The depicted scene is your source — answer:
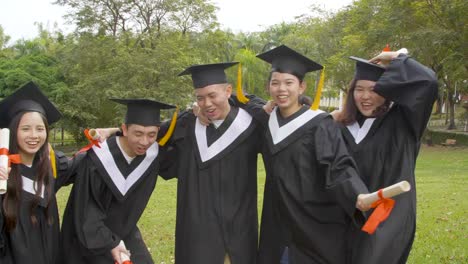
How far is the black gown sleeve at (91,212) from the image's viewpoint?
3.98 metres

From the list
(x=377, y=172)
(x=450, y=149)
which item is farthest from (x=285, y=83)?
(x=450, y=149)

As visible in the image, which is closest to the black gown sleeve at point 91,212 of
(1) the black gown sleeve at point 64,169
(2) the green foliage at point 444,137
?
(1) the black gown sleeve at point 64,169

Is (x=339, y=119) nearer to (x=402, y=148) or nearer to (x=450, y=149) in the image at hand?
(x=402, y=148)

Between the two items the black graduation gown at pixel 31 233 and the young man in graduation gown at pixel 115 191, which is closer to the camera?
the black graduation gown at pixel 31 233

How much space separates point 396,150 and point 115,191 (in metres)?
2.13

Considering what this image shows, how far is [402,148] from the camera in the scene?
360 cm

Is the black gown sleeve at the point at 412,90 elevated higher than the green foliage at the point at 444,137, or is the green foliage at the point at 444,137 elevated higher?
the black gown sleeve at the point at 412,90

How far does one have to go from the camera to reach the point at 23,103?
161 inches

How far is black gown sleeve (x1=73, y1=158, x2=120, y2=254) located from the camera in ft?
13.1

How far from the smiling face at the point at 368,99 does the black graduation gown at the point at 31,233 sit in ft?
8.03

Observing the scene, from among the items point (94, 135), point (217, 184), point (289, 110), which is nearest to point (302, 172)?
point (289, 110)

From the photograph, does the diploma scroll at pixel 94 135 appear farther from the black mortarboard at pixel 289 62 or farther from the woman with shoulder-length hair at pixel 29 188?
the black mortarboard at pixel 289 62

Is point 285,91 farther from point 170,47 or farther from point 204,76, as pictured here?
point 170,47

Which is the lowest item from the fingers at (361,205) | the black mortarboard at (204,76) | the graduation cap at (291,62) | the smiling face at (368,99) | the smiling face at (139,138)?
the fingers at (361,205)
